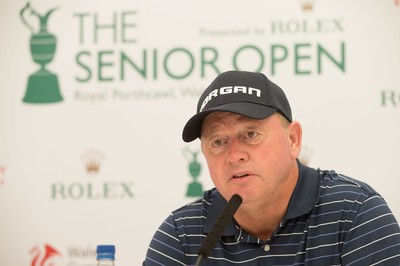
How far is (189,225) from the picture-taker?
197 centimetres

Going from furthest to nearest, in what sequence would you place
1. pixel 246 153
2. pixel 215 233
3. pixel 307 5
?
1. pixel 307 5
2. pixel 246 153
3. pixel 215 233

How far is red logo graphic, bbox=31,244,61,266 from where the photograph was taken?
323cm

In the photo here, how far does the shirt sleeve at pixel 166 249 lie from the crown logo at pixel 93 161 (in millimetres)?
1317

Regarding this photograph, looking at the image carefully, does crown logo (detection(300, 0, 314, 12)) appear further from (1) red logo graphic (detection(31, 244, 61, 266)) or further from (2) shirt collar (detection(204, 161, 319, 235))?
(1) red logo graphic (detection(31, 244, 61, 266))

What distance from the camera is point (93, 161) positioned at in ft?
10.7

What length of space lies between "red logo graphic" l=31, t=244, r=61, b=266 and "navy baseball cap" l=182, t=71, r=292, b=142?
5.43 ft

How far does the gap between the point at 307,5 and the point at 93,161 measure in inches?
53.2

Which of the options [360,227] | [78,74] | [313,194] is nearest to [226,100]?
[313,194]

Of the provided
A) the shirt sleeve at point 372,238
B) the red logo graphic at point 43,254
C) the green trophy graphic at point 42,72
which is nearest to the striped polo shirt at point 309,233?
the shirt sleeve at point 372,238

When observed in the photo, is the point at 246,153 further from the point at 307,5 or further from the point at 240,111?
the point at 307,5

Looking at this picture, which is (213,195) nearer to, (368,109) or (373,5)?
(368,109)

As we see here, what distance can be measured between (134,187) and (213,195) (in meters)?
1.21

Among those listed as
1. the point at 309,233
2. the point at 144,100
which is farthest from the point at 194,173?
the point at 309,233

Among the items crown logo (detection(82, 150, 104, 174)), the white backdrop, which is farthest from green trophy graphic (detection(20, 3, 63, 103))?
crown logo (detection(82, 150, 104, 174))
